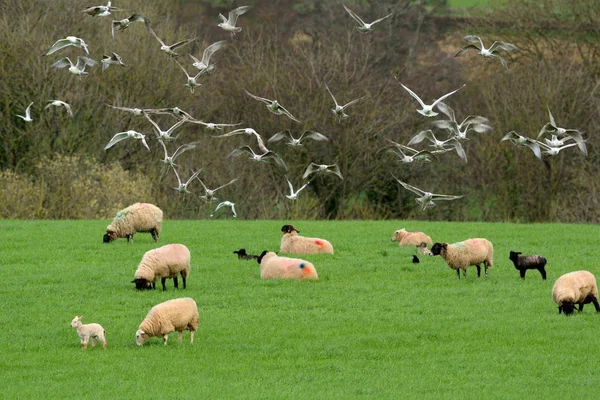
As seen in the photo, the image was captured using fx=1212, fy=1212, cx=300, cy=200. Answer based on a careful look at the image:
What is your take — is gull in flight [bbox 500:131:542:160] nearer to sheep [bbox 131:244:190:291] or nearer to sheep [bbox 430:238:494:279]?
sheep [bbox 430:238:494:279]

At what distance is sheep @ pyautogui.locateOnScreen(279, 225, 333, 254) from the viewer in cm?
2530

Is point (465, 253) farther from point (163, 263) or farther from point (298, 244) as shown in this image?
point (163, 263)

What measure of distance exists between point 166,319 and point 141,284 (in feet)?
15.3

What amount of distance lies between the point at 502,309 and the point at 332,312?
2665 mm

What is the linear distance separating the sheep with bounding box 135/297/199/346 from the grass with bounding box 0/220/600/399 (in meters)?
0.20

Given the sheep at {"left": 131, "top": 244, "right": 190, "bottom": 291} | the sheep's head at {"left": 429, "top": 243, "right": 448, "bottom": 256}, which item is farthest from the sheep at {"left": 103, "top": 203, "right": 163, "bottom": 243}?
the sheep's head at {"left": 429, "top": 243, "right": 448, "bottom": 256}

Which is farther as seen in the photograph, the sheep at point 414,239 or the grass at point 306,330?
the sheep at point 414,239

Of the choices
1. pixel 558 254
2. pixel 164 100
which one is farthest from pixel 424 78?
pixel 558 254

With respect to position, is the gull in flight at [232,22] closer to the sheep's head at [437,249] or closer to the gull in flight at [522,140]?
the gull in flight at [522,140]

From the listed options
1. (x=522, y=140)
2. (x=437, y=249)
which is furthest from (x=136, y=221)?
(x=522, y=140)

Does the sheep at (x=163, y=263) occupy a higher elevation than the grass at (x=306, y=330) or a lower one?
higher

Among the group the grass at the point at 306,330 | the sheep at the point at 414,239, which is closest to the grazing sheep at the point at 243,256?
the grass at the point at 306,330

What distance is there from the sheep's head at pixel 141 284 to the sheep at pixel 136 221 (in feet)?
22.2

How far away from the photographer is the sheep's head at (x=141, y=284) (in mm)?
20141
